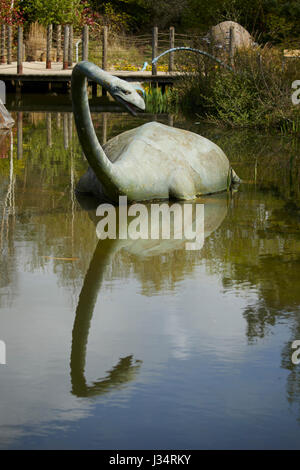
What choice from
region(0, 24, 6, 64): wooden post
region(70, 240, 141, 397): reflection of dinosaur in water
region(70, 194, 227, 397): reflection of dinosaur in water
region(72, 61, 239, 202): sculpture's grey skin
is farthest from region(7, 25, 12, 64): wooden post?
region(70, 240, 141, 397): reflection of dinosaur in water

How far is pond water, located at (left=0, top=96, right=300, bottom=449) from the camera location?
389 centimetres

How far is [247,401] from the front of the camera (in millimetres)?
4113

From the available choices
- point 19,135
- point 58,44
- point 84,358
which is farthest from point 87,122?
point 58,44

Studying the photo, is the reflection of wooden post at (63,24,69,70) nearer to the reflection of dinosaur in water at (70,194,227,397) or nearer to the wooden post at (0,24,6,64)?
the wooden post at (0,24,6,64)

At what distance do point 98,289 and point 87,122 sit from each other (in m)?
2.10

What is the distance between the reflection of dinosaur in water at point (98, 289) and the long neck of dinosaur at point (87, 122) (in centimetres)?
42

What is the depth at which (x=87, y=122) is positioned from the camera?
765cm

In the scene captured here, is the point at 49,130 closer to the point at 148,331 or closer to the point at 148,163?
the point at 148,163

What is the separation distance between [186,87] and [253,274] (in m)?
13.9

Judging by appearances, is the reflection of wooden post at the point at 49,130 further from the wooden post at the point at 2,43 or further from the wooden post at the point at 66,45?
the wooden post at the point at 2,43

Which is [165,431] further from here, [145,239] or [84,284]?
[145,239]

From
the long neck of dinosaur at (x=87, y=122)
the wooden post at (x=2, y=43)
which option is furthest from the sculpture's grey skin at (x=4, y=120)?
the wooden post at (x=2, y=43)

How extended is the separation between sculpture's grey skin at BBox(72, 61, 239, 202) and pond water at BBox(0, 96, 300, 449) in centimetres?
32

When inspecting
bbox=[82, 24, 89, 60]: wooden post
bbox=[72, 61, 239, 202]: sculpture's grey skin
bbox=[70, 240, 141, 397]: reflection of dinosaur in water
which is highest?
bbox=[82, 24, 89, 60]: wooden post
